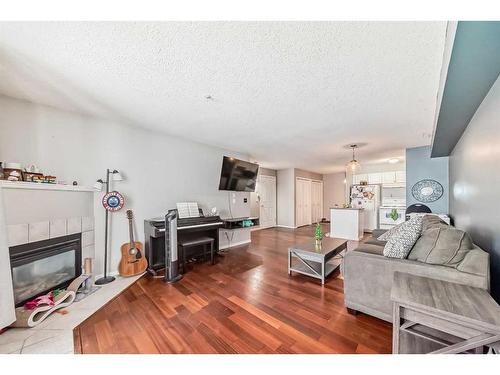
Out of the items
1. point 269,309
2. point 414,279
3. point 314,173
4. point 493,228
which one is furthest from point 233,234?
point 314,173

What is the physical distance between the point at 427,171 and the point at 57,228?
21.5 ft

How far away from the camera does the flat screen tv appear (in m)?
3.79

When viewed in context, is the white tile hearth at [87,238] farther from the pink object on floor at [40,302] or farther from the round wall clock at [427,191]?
the round wall clock at [427,191]

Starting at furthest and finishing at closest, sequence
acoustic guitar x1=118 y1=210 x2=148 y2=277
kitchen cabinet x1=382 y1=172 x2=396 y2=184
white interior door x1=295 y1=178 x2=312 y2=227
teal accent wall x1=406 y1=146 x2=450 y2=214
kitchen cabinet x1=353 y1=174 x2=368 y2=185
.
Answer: white interior door x1=295 y1=178 x2=312 y2=227 → kitchen cabinet x1=353 y1=174 x2=368 y2=185 → kitchen cabinet x1=382 y1=172 x2=396 y2=184 → teal accent wall x1=406 y1=146 x2=450 y2=214 → acoustic guitar x1=118 y1=210 x2=148 y2=277

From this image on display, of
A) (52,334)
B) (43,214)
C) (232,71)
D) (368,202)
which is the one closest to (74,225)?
(43,214)

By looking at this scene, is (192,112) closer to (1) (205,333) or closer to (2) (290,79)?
(2) (290,79)

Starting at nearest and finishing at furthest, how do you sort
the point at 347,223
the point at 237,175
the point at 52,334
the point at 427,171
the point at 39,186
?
the point at 52,334, the point at 39,186, the point at 237,175, the point at 427,171, the point at 347,223

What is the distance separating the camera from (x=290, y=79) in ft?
5.79

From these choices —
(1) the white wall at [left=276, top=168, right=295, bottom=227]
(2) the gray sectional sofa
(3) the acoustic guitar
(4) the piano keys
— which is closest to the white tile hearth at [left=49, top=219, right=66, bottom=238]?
(3) the acoustic guitar

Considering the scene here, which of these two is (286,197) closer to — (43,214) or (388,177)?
(388,177)

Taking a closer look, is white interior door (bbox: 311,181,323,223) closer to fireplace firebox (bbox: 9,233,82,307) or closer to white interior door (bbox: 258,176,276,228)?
white interior door (bbox: 258,176,276,228)

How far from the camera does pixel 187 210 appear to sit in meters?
3.33

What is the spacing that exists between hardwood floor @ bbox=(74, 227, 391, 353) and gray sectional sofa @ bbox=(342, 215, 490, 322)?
192mm

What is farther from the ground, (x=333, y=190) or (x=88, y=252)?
(x=333, y=190)
